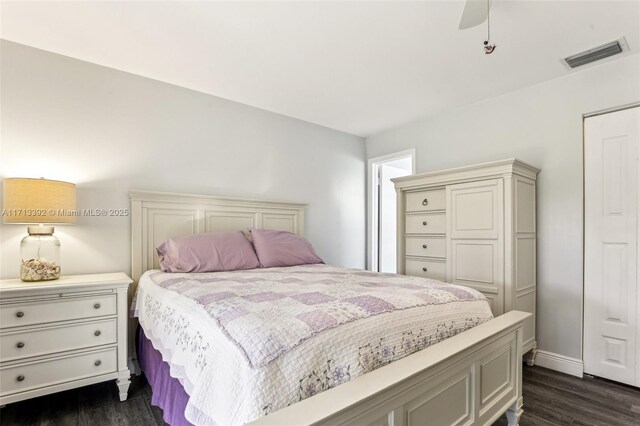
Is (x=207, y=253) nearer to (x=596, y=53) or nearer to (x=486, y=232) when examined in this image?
(x=486, y=232)

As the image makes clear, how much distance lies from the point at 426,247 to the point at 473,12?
2.02 metres

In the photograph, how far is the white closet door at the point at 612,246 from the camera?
7.43ft

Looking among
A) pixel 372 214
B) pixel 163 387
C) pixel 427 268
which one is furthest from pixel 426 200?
pixel 163 387

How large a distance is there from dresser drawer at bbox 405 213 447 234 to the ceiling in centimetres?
114

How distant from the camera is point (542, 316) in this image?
268 centimetres

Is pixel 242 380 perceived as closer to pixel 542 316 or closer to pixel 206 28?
pixel 206 28

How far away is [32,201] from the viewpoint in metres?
1.93

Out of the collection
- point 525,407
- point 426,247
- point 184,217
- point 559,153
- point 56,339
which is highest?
point 559,153

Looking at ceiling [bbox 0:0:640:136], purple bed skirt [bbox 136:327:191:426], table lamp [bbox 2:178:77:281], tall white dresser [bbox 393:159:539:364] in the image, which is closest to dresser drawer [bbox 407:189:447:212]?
tall white dresser [bbox 393:159:539:364]

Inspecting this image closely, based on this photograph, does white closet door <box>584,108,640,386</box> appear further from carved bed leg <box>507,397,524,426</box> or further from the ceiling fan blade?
the ceiling fan blade

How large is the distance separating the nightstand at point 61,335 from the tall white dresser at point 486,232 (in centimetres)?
249

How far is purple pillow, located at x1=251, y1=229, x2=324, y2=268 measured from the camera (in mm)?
2700

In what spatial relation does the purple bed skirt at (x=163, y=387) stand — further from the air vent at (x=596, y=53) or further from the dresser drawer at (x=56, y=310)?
the air vent at (x=596, y=53)

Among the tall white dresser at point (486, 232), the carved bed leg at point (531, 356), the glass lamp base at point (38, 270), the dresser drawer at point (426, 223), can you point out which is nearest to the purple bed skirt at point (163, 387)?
the glass lamp base at point (38, 270)
